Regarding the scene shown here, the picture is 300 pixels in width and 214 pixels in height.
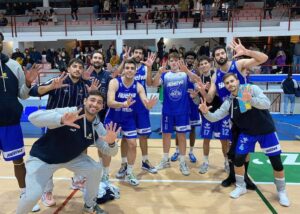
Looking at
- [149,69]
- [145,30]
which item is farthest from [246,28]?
[149,69]

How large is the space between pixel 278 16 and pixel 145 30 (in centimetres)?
784

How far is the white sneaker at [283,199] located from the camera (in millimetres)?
4621

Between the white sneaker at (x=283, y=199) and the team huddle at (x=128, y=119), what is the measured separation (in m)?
0.01

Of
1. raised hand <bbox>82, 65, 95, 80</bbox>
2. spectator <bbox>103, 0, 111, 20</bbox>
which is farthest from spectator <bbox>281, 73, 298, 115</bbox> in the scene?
spectator <bbox>103, 0, 111, 20</bbox>

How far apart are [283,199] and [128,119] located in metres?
2.63

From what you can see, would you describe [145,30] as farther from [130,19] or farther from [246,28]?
[246,28]

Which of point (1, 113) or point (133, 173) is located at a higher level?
point (1, 113)

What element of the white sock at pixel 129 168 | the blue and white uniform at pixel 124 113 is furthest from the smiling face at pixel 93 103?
the white sock at pixel 129 168

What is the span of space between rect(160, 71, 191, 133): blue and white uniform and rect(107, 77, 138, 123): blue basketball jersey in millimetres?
735

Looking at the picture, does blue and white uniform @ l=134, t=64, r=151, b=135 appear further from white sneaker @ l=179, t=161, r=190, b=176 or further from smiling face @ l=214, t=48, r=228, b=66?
smiling face @ l=214, t=48, r=228, b=66

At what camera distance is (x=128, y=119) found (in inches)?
211

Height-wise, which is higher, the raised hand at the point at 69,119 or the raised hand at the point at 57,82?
the raised hand at the point at 57,82

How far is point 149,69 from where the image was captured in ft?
18.6

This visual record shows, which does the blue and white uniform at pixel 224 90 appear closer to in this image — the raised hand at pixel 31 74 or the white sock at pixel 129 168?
the white sock at pixel 129 168
